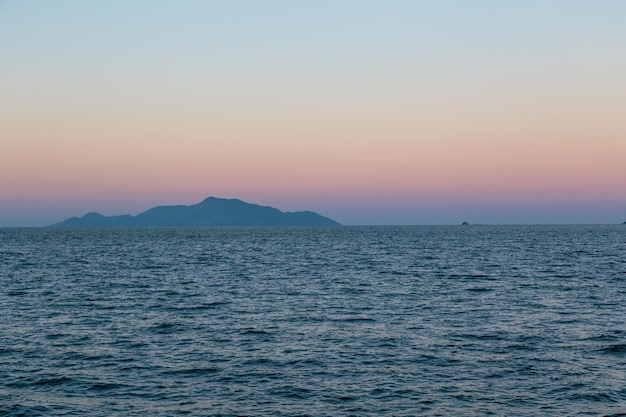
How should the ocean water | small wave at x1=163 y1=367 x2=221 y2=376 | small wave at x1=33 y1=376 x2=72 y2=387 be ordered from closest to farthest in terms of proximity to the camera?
the ocean water
small wave at x1=33 y1=376 x2=72 y2=387
small wave at x1=163 y1=367 x2=221 y2=376

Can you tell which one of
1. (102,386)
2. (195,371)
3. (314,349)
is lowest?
(102,386)

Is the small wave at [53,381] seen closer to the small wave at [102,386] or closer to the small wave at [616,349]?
the small wave at [102,386]

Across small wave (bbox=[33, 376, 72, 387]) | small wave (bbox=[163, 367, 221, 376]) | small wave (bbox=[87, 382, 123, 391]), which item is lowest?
small wave (bbox=[87, 382, 123, 391])

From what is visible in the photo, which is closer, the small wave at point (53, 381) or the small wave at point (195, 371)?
the small wave at point (53, 381)

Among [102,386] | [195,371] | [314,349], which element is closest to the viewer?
[102,386]

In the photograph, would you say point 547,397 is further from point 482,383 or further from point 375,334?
point 375,334

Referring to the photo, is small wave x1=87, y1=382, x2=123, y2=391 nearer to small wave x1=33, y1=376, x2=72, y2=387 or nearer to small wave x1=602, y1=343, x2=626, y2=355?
small wave x1=33, y1=376, x2=72, y2=387

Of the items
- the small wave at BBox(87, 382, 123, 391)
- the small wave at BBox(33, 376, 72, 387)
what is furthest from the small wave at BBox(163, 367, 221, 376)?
the small wave at BBox(33, 376, 72, 387)

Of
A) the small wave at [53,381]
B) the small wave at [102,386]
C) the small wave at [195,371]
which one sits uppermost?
the small wave at [195,371]

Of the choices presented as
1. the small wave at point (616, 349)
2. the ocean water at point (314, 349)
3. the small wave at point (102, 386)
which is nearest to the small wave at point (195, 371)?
the ocean water at point (314, 349)

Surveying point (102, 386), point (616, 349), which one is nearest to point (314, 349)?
point (102, 386)

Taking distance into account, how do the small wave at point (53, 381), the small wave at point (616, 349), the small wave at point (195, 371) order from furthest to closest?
the small wave at point (616, 349), the small wave at point (195, 371), the small wave at point (53, 381)

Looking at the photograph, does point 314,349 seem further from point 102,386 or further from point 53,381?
point 53,381

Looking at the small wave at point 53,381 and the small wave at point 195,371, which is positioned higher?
the small wave at point 195,371
